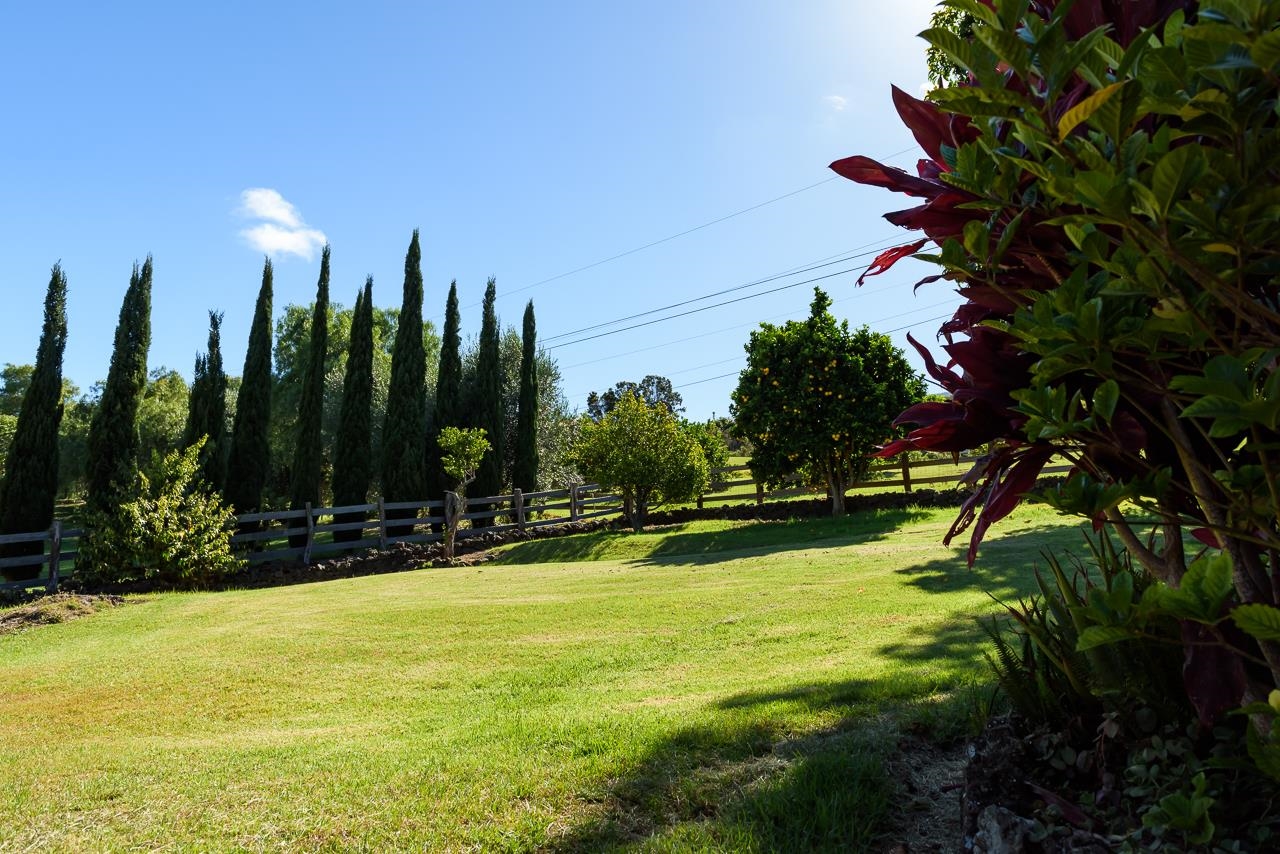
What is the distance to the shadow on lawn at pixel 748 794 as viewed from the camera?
2174mm

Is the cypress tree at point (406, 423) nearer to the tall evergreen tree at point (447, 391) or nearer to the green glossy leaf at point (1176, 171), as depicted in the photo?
the tall evergreen tree at point (447, 391)

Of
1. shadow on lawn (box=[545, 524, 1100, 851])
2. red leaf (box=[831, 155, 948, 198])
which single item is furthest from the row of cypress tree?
red leaf (box=[831, 155, 948, 198])

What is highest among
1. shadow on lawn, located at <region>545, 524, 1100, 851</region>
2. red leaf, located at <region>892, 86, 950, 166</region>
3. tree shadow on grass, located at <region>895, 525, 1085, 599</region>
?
red leaf, located at <region>892, 86, 950, 166</region>

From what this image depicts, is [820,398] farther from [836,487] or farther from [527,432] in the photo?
[527,432]

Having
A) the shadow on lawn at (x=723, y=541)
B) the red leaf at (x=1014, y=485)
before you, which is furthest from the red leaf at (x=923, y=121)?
the shadow on lawn at (x=723, y=541)

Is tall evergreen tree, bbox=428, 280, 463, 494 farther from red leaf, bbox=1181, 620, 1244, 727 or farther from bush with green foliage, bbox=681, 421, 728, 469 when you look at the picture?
red leaf, bbox=1181, 620, 1244, 727

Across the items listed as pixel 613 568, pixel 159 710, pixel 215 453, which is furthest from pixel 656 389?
pixel 159 710

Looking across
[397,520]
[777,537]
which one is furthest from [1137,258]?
[397,520]

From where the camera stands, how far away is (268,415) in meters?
21.2

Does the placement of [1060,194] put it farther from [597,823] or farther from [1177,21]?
[597,823]

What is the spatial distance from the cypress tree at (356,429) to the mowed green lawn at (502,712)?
11222mm

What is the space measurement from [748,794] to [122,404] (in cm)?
1862

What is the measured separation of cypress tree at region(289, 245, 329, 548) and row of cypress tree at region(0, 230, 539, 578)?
0.11ft

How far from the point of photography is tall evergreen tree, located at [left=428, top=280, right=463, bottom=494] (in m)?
23.0
